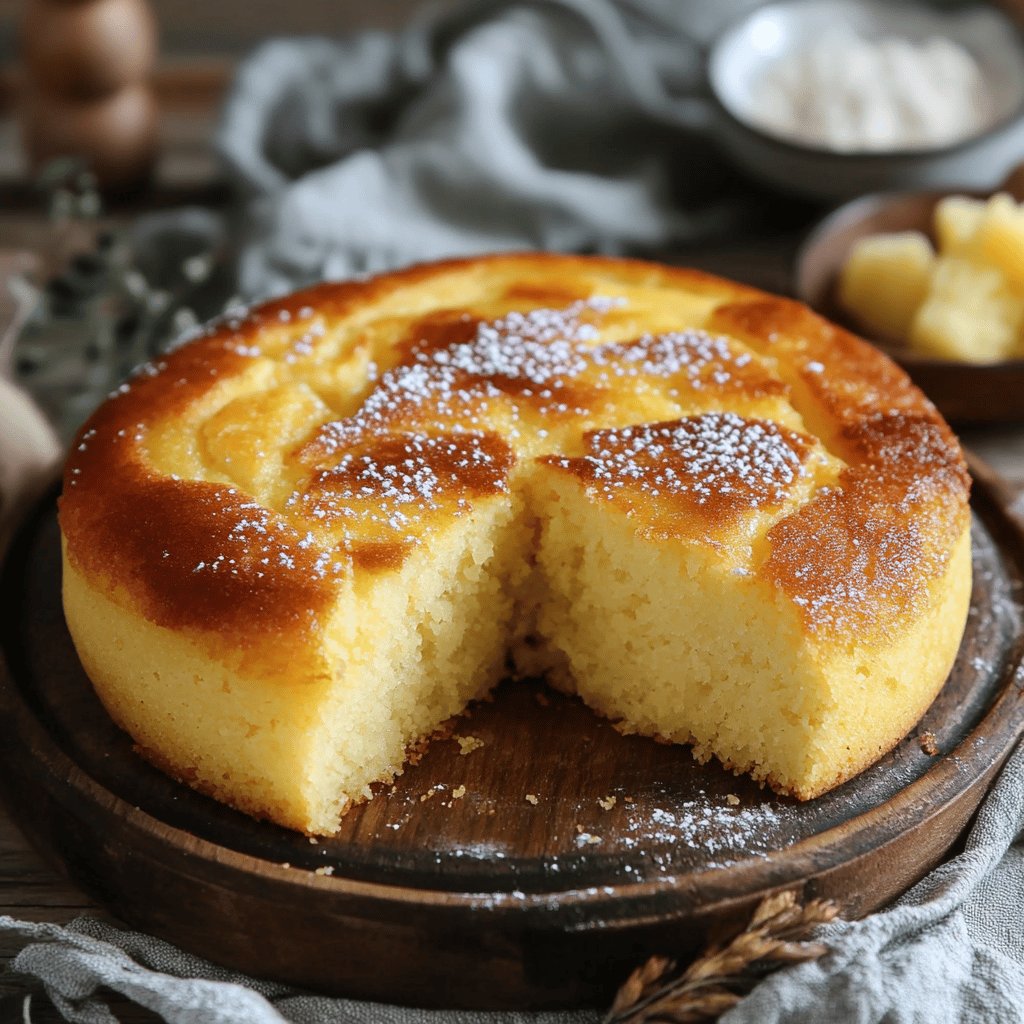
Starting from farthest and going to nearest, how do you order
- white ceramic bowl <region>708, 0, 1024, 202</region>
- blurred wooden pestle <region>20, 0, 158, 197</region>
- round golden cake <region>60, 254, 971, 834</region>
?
blurred wooden pestle <region>20, 0, 158, 197</region> < white ceramic bowl <region>708, 0, 1024, 202</region> < round golden cake <region>60, 254, 971, 834</region>

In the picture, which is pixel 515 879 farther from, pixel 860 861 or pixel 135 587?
pixel 135 587

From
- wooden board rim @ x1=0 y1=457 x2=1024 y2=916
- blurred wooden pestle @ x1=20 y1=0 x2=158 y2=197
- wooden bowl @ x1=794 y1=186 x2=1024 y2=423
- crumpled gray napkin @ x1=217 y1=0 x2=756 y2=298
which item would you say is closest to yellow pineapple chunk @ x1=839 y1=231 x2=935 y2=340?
wooden bowl @ x1=794 y1=186 x2=1024 y2=423

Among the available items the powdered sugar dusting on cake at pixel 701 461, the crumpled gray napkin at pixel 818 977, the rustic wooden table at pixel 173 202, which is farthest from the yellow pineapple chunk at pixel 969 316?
the crumpled gray napkin at pixel 818 977

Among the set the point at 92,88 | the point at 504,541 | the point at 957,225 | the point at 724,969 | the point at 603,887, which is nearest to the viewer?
the point at 724,969

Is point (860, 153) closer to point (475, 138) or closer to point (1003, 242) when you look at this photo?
point (1003, 242)

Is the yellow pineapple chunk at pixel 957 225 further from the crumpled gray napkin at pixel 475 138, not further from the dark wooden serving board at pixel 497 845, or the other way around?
the dark wooden serving board at pixel 497 845

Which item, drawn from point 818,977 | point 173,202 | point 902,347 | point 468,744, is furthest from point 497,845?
point 173,202

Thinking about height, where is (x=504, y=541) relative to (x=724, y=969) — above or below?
above

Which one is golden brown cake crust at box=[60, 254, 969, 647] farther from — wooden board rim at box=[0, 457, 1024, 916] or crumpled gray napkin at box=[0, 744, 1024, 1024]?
crumpled gray napkin at box=[0, 744, 1024, 1024]
